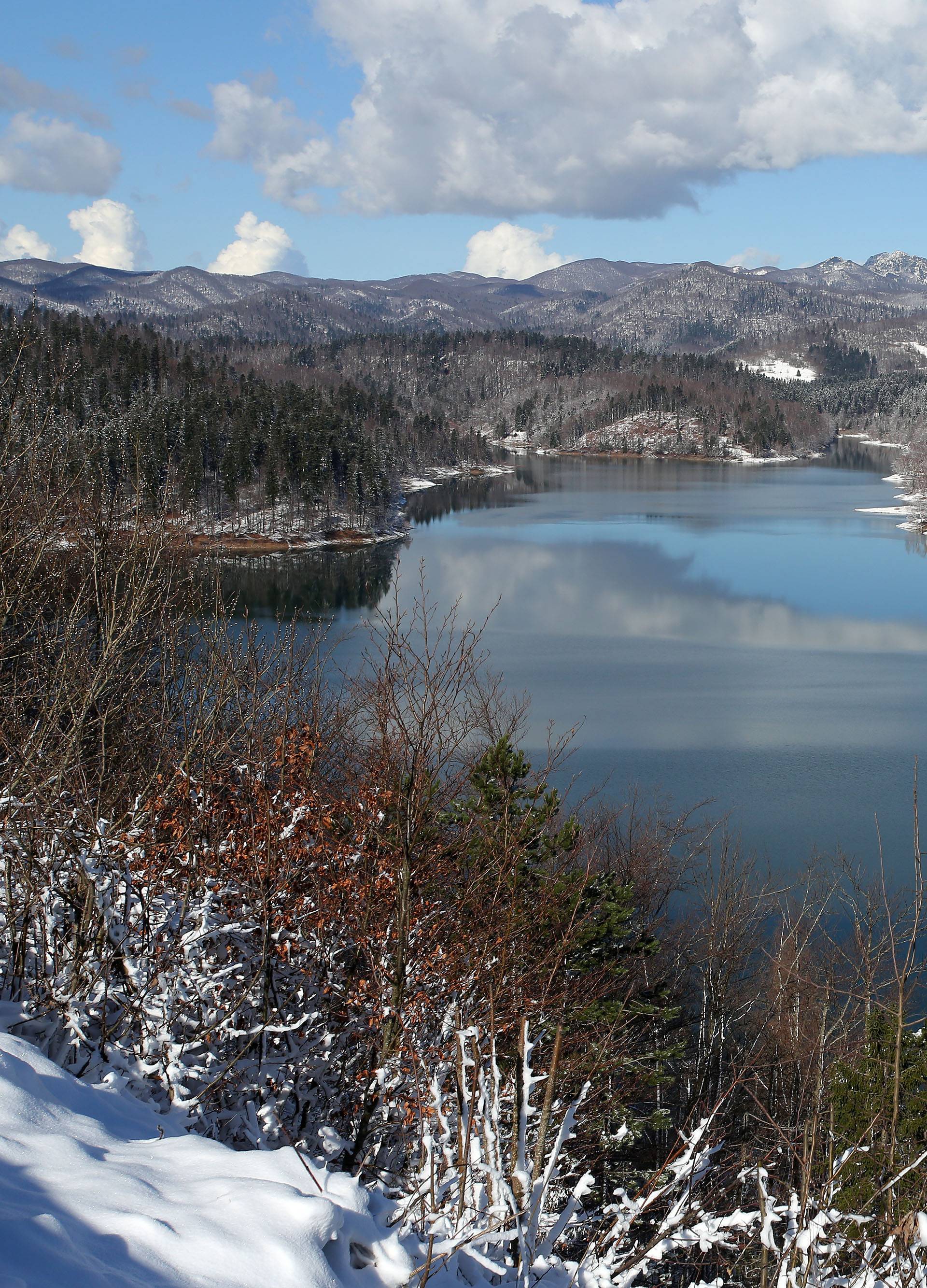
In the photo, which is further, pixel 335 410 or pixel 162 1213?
pixel 335 410

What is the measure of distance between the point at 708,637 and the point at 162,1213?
104 ft

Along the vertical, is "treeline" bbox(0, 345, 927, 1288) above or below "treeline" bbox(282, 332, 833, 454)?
below

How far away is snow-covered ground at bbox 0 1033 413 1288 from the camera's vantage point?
8.43 ft

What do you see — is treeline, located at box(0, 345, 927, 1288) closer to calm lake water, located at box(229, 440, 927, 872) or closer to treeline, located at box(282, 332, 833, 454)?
calm lake water, located at box(229, 440, 927, 872)

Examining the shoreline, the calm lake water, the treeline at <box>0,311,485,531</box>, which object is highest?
the treeline at <box>0,311,485,531</box>

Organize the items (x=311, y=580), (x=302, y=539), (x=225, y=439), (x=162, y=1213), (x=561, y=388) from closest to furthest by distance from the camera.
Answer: (x=162, y=1213) → (x=311, y=580) → (x=302, y=539) → (x=225, y=439) → (x=561, y=388)

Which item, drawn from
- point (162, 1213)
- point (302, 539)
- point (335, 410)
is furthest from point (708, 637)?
point (335, 410)

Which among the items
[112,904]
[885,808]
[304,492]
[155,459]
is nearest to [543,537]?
[304,492]

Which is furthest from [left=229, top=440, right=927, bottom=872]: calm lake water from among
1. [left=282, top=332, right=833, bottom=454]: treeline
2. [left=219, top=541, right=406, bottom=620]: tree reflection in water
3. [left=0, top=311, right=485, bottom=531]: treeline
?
[left=282, top=332, right=833, bottom=454]: treeline

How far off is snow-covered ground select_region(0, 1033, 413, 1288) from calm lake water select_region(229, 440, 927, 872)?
610 inches

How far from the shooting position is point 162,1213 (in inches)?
114

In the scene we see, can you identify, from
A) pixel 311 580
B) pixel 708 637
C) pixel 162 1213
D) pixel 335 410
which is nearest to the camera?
pixel 162 1213

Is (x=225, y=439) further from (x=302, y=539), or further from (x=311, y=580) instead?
(x=311, y=580)

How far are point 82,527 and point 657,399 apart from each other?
145590mm
